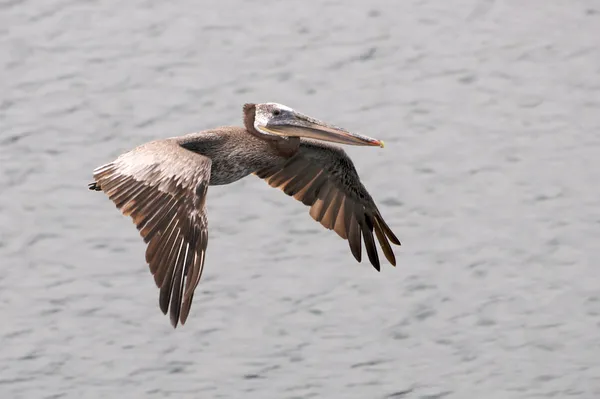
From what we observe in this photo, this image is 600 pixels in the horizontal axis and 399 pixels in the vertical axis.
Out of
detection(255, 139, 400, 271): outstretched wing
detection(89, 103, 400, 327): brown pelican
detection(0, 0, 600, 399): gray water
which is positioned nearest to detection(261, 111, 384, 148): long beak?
detection(89, 103, 400, 327): brown pelican

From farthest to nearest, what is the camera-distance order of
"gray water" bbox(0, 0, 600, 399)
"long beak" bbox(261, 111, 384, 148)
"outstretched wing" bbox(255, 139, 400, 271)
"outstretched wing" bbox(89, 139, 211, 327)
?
"gray water" bbox(0, 0, 600, 399)
"outstretched wing" bbox(255, 139, 400, 271)
"long beak" bbox(261, 111, 384, 148)
"outstretched wing" bbox(89, 139, 211, 327)

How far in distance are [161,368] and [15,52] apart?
6.64 meters

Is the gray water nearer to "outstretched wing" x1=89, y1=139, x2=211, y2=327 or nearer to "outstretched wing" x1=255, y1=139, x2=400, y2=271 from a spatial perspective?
"outstretched wing" x1=255, y1=139, x2=400, y2=271

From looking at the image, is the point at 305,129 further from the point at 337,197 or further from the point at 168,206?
the point at 168,206

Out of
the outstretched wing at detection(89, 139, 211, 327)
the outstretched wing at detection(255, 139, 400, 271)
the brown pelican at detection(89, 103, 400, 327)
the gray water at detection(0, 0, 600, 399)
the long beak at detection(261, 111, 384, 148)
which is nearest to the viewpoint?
the outstretched wing at detection(89, 139, 211, 327)

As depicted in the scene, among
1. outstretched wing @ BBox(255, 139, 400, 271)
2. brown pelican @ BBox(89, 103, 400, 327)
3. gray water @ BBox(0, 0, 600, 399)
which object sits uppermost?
brown pelican @ BBox(89, 103, 400, 327)

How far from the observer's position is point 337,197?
15.6 m

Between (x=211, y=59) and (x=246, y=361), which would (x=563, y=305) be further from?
(x=211, y=59)

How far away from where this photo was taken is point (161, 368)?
18.2 m

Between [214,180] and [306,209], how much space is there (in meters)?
6.13

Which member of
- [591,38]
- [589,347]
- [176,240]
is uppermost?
[176,240]

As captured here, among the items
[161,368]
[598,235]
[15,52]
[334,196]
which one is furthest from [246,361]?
[15,52]

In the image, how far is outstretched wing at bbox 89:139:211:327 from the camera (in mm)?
12633

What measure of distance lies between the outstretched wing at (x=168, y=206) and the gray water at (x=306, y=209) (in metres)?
4.73
